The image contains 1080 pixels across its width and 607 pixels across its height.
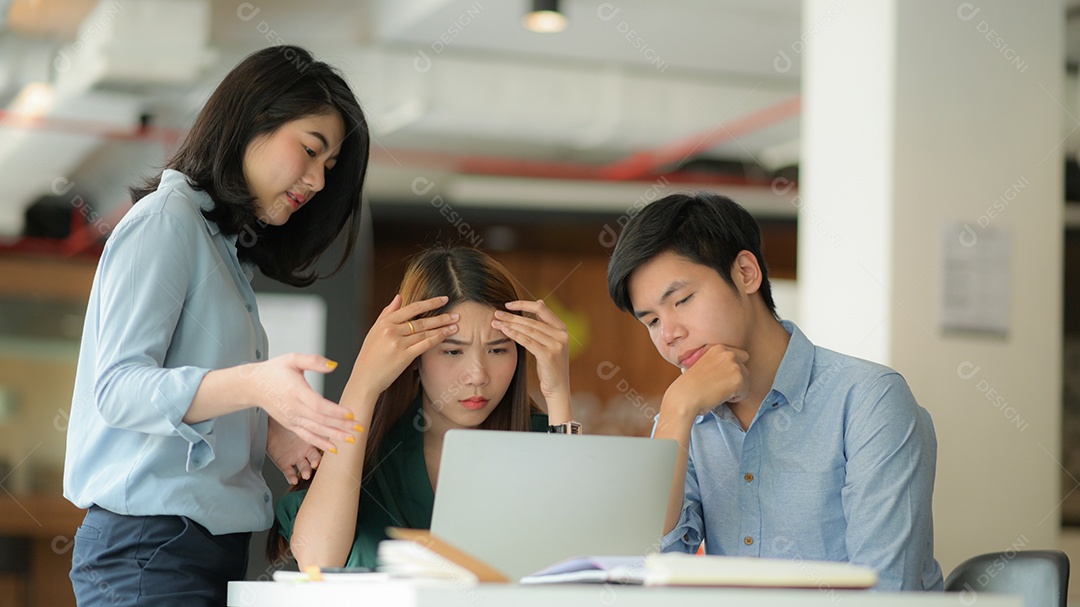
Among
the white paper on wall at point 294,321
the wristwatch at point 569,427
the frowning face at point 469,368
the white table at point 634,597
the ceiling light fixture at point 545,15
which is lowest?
the white table at point 634,597

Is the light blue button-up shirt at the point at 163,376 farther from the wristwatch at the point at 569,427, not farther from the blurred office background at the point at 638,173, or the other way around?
the blurred office background at the point at 638,173

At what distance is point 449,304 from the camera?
2.21 m

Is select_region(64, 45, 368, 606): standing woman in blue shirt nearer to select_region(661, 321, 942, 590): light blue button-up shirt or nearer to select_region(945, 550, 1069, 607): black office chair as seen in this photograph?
select_region(661, 321, 942, 590): light blue button-up shirt

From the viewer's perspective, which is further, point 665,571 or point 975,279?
point 975,279

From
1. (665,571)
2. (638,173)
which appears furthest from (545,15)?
(665,571)

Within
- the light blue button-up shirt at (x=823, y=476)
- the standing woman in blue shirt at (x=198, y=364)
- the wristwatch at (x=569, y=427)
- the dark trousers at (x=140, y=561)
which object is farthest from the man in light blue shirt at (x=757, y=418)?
the dark trousers at (x=140, y=561)

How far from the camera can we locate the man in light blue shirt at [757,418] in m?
1.85

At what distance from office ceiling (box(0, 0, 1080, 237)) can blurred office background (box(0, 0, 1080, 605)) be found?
16 millimetres

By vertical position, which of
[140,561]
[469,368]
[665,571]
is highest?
[469,368]

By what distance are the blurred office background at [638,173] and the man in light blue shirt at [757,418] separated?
1093mm

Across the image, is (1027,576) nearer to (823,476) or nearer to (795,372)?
(823,476)

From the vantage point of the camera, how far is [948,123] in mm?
3232

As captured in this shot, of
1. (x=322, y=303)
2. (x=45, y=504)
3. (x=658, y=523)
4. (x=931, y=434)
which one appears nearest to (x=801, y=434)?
(x=931, y=434)

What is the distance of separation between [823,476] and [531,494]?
0.73 metres
